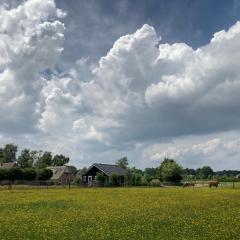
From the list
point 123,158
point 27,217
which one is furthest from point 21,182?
point 27,217

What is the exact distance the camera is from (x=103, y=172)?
12625 cm

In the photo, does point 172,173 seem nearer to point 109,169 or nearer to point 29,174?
point 109,169

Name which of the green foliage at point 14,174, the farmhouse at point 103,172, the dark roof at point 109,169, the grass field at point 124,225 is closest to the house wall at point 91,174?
the farmhouse at point 103,172

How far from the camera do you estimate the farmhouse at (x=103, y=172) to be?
124m

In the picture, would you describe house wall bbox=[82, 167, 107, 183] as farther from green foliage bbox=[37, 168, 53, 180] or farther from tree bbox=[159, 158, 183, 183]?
tree bbox=[159, 158, 183, 183]

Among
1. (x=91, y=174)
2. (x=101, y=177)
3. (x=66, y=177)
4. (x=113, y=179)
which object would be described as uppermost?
(x=66, y=177)

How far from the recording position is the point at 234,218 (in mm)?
28312

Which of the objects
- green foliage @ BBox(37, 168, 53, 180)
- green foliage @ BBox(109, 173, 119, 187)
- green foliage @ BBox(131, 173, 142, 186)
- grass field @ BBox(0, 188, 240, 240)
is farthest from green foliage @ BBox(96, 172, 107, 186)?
grass field @ BBox(0, 188, 240, 240)

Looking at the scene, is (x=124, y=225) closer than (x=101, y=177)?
Yes

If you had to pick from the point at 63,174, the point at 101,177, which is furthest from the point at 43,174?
the point at 63,174

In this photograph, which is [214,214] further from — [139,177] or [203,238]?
[139,177]

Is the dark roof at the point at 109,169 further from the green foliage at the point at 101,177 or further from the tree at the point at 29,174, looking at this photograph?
the tree at the point at 29,174

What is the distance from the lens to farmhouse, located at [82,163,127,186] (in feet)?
408

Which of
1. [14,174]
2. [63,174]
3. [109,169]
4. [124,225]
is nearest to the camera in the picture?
[124,225]
